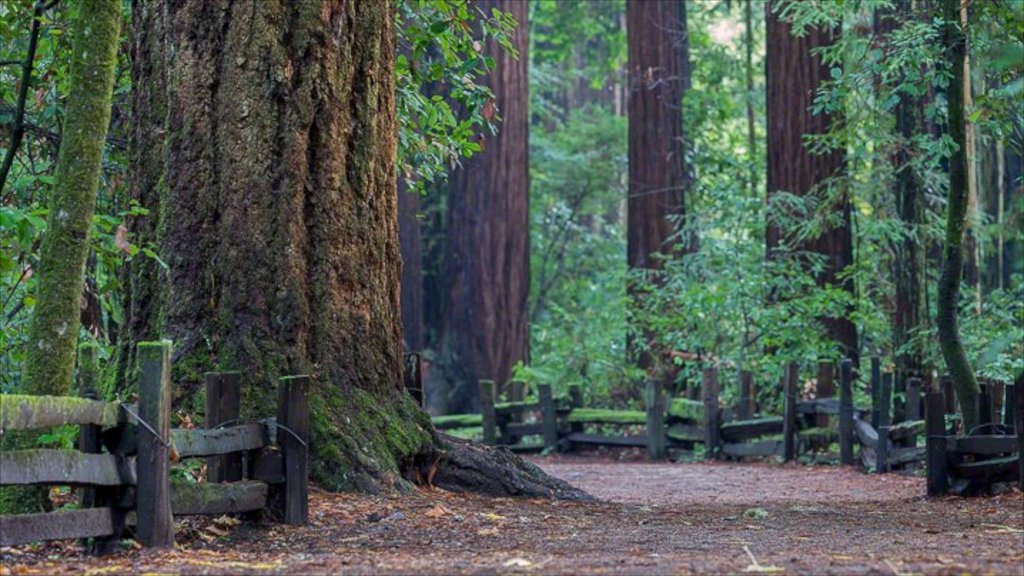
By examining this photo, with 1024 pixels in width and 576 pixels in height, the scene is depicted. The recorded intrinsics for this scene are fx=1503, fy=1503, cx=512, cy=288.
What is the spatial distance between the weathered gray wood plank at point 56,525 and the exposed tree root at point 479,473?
3.43 metres

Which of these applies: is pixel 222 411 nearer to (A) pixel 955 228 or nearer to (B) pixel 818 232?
(A) pixel 955 228

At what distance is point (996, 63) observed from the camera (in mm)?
4469

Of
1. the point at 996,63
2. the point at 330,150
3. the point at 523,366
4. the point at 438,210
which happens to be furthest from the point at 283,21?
the point at 438,210

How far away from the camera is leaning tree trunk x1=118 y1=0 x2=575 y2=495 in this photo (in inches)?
387

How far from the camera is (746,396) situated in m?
20.2

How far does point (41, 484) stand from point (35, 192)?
197 inches

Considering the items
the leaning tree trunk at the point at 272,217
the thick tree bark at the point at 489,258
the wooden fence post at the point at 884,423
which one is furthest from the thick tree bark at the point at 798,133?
the leaning tree trunk at the point at 272,217

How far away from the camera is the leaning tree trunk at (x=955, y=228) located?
1294cm

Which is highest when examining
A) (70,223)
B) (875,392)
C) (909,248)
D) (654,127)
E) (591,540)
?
(654,127)

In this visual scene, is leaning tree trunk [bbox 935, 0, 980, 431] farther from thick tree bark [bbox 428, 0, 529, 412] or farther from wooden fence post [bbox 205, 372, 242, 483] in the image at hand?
thick tree bark [bbox 428, 0, 529, 412]

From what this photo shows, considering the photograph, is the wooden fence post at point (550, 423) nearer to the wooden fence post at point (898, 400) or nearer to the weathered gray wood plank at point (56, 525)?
the wooden fence post at point (898, 400)

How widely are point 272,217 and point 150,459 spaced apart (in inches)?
110

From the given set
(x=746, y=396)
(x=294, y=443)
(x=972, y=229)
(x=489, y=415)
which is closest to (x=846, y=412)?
(x=746, y=396)

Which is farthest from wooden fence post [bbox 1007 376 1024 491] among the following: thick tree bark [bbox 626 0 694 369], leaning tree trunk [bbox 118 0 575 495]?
thick tree bark [bbox 626 0 694 369]
